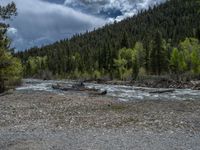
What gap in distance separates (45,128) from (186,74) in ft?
251

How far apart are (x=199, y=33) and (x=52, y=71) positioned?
72.4m

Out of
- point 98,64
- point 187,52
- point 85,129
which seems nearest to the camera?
point 85,129

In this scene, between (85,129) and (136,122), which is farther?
(136,122)

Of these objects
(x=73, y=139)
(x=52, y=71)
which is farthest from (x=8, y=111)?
(x=52, y=71)

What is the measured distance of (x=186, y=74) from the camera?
3713 inches

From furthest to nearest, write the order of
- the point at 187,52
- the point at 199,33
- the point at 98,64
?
1. the point at 98,64
2. the point at 199,33
3. the point at 187,52

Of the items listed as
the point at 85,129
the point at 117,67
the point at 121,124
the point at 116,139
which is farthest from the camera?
the point at 117,67

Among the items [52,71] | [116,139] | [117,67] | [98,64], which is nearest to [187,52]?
[117,67]

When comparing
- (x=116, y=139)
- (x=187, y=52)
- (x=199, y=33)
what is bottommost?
(x=116, y=139)

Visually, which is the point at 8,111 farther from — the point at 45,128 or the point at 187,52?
the point at 187,52

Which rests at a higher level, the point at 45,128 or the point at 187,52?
the point at 187,52

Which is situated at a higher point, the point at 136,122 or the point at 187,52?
the point at 187,52

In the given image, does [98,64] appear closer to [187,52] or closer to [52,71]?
[52,71]

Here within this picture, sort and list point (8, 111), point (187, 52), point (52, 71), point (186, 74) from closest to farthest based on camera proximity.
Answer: point (8, 111) < point (186, 74) < point (187, 52) < point (52, 71)
